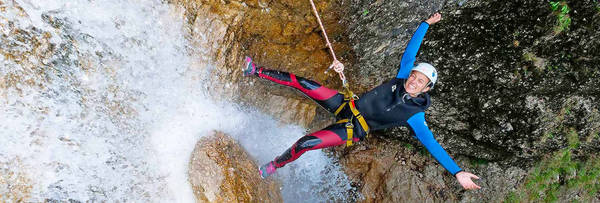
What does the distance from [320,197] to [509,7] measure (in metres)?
4.57

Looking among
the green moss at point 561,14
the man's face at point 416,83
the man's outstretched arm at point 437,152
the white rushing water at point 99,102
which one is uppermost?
the green moss at point 561,14

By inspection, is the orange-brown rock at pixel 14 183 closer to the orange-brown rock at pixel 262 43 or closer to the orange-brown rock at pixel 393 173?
the orange-brown rock at pixel 262 43

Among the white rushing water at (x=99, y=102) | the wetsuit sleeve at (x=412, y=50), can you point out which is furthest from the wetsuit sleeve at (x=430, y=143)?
Result: the white rushing water at (x=99, y=102)

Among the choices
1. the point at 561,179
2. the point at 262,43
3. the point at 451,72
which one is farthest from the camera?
the point at 262,43

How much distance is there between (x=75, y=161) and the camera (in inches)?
151

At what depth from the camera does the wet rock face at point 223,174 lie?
460 cm

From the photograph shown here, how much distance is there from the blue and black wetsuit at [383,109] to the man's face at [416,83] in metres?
0.11

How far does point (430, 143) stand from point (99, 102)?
4182 millimetres

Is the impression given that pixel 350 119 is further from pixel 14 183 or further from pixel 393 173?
pixel 14 183

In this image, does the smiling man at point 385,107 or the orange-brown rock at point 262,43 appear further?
the orange-brown rock at point 262,43

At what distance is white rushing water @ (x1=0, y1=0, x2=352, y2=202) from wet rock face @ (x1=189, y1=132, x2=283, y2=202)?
0.16 m

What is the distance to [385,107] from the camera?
16.2 ft

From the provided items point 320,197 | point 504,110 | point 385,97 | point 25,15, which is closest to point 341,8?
point 385,97

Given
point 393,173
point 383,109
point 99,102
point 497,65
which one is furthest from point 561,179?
point 99,102
